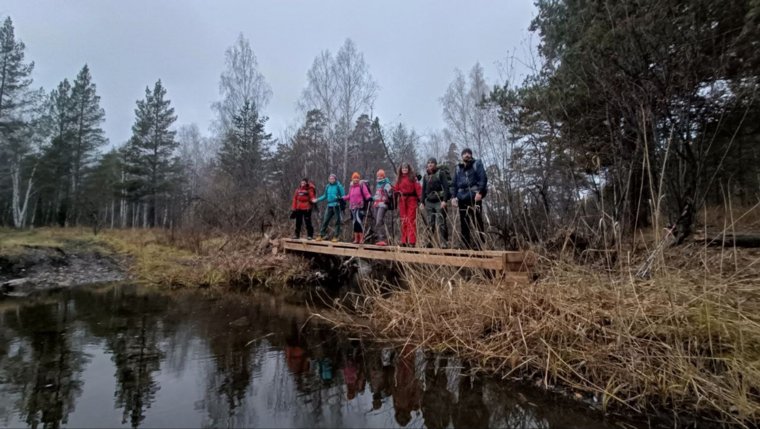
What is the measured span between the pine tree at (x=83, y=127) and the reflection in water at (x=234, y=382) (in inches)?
1080

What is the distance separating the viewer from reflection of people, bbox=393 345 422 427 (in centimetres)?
235

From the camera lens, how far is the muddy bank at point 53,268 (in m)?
8.13

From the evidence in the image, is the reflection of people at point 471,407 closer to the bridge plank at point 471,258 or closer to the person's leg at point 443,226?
the bridge plank at point 471,258

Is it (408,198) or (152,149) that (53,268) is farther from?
(152,149)

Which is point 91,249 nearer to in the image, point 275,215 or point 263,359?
point 275,215

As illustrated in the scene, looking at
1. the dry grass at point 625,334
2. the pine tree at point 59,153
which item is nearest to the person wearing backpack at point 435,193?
the dry grass at point 625,334

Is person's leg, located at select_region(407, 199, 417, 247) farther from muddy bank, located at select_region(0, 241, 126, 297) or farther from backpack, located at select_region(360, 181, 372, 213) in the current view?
muddy bank, located at select_region(0, 241, 126, 297)

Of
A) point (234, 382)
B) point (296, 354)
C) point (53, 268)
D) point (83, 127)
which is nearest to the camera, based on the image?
point (234, 382)

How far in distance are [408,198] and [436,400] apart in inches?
162

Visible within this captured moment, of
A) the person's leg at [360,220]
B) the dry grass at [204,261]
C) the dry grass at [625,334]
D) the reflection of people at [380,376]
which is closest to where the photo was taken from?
the dry grass at [625,334]

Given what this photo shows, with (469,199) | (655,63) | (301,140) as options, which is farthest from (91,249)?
(655,63)

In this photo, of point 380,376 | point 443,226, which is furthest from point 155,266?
point 380,376

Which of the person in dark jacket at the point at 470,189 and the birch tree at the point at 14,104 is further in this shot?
the birch tree at the point at 14,104

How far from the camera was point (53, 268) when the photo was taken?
30.9 feet
